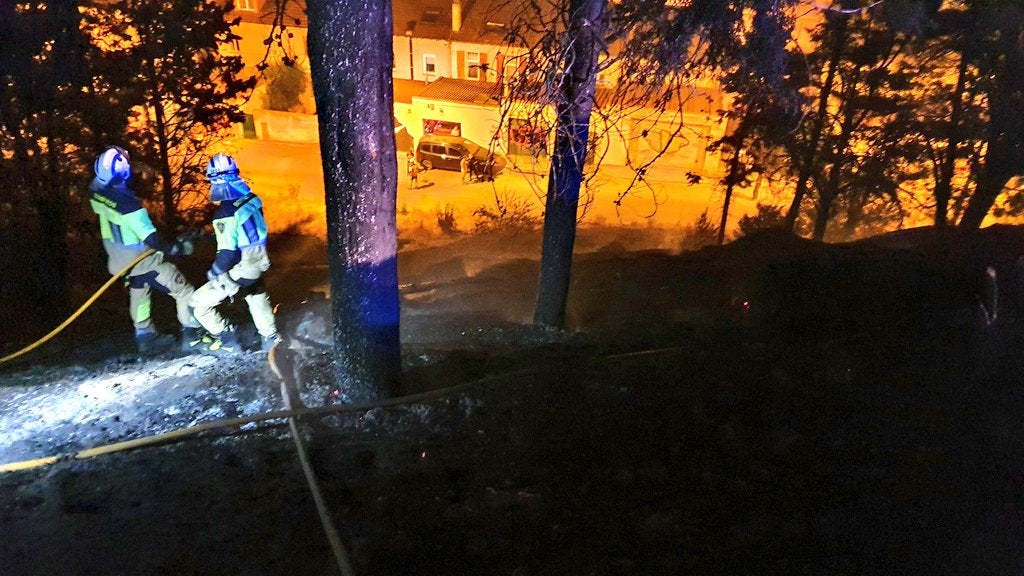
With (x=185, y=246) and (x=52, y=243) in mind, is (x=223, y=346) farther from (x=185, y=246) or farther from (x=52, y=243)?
(x=52, y=243)

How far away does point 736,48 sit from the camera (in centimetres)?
476

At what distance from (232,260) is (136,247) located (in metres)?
0.88

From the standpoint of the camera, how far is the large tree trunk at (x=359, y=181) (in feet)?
11.7

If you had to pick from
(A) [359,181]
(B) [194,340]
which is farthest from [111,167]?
(A) [359,181]

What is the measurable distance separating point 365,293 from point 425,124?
2094cm

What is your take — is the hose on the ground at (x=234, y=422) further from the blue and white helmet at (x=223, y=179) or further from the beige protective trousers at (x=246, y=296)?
the blue and white helmet at (x=223, y=179)

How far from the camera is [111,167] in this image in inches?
202

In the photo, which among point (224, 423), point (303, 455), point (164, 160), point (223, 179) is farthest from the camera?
point (164, 160)

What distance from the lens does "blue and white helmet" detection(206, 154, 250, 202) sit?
5070mm

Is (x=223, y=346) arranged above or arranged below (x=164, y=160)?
below

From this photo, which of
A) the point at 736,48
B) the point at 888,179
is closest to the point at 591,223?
the point at 888,179

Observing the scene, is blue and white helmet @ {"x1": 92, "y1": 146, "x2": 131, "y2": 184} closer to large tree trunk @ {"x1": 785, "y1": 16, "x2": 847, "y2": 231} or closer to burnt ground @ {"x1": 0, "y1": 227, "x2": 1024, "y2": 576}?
burnt ground @ {"x1": 0, "y1": 227, "x2": 1024, "y2": 576}

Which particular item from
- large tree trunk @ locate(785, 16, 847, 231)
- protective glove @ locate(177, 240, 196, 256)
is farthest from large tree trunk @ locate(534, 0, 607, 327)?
large tree trunk @ locate(785, 16, 847, 231)

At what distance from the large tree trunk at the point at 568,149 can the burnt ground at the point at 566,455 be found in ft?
1.63
